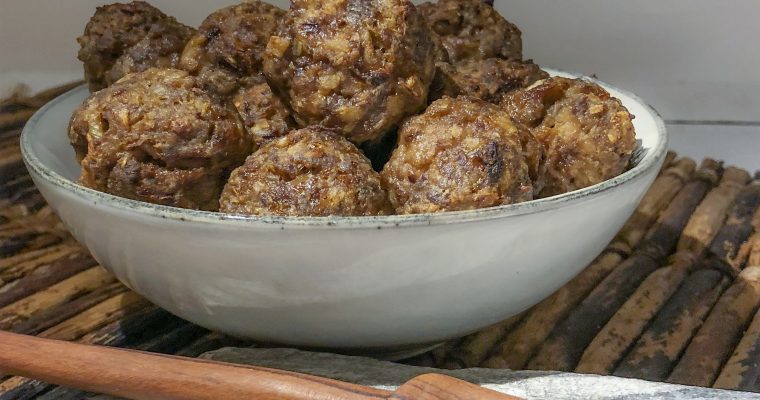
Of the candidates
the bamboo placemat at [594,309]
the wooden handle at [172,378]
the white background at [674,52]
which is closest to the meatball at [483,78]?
the bamboo placemat at [594,309]

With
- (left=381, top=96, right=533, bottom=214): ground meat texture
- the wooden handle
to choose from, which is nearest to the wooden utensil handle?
the wooden handle

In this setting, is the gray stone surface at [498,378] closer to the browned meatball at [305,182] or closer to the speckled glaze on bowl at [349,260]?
the speckled glaze on bowl at [349,260]

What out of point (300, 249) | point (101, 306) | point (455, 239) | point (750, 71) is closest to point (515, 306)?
point (455, 239)

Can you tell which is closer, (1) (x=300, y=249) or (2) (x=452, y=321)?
(1) (x=300, y=249)

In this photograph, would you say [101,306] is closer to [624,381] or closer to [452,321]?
[452,321]

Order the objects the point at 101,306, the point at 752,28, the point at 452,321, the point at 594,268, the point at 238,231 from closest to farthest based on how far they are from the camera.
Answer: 1. the point at 238,231
2. the point at 452,321
3. the point at 101,306
4. the point at 594,268
5. the point at 752,28

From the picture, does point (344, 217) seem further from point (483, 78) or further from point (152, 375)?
point (483, 78)

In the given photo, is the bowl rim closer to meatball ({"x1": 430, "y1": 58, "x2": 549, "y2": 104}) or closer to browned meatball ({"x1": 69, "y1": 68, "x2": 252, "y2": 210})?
browned meatball ({"x1": 69, "y1": 68, "x2": 252, "y2": 210})
